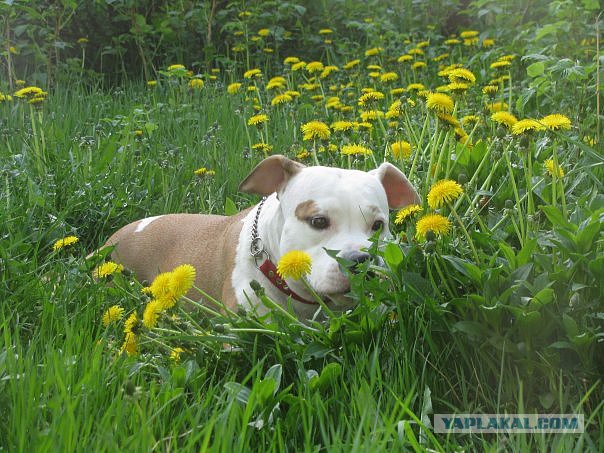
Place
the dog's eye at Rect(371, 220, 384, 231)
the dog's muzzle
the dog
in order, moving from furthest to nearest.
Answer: the dog's eye at Rect(371, 220, 384, 231) → the dog → the dog's muzzle

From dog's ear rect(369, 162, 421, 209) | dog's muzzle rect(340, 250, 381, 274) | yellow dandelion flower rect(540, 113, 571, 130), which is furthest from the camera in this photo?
dog's ear rect(369, 162, 421, 209)

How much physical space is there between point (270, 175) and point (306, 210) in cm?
38

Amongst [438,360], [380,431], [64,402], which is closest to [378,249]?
[438,360]

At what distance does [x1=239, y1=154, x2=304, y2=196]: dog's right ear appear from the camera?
11.2 feet

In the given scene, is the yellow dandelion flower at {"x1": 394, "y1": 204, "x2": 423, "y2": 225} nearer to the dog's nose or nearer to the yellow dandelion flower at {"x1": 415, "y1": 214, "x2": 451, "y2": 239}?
the dog's nose

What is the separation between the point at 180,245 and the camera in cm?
400

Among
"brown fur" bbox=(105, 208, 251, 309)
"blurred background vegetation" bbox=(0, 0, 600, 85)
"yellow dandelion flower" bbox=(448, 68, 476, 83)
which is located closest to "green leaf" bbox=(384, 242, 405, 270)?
"yellow dandelion flower" bbox=(448, 68, 476, 83)

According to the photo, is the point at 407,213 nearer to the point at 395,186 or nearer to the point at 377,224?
the point at 377,224

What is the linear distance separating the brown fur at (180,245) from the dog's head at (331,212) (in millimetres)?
451

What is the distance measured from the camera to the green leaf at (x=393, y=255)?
2.55 metres

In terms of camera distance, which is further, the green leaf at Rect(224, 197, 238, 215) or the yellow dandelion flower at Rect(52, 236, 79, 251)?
the green leaf at Rect(224, 197, 238, 215)

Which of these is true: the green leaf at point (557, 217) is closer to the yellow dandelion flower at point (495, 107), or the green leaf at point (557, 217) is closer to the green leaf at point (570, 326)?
the green leaf at point (570, 326)

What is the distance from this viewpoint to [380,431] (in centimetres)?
204

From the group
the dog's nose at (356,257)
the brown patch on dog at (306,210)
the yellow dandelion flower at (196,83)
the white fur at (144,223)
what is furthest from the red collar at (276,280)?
the yellow dandelion flower at (196,83)
